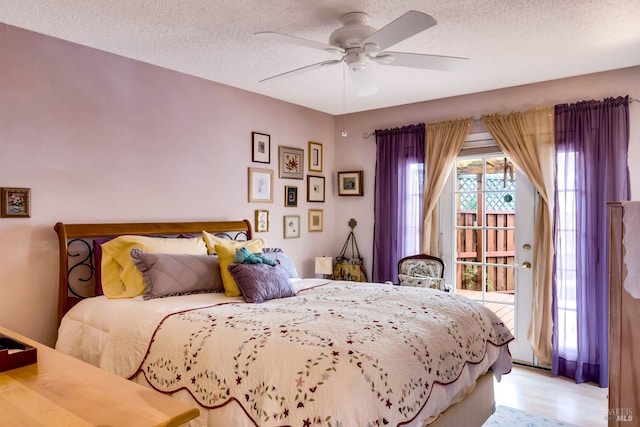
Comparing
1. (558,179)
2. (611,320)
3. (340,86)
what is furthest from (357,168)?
(611,320)

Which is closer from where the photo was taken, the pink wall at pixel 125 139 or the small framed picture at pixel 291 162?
the pink wall at pixel 125 139

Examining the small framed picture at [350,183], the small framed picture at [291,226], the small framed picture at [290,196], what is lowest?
the small framed picture at [291,226]

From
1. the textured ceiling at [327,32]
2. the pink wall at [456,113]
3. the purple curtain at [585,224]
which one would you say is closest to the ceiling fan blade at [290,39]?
the textured ceiling at [327,32]

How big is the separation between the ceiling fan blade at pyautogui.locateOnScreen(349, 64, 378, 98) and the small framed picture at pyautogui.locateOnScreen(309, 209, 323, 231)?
2.02 metres

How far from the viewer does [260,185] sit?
14.0ft

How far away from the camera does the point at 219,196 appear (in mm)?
3906

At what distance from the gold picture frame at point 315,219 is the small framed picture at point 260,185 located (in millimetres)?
635

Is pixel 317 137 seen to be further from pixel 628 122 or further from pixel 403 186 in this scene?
pixel 628 122

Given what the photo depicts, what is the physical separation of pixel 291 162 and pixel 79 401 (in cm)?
348

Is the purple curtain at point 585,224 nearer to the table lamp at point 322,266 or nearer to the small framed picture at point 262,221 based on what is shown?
the table lamp at point 322,266

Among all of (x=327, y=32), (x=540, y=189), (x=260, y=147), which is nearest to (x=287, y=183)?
(x=260, y=147)

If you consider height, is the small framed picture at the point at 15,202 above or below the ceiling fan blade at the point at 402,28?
below

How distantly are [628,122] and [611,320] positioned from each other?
1.88 metres

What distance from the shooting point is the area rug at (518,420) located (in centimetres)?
289
